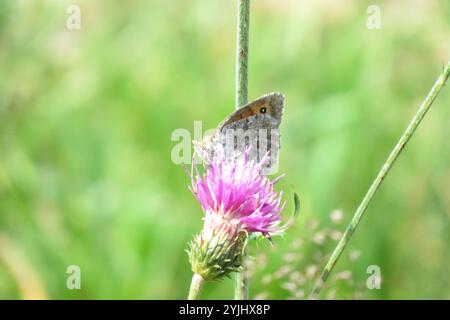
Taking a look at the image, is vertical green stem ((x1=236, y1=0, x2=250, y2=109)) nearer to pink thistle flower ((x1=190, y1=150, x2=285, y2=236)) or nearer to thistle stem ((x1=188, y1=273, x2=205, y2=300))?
pink thistle flower ((x1=190, y1=150, x2=285, y2=236))

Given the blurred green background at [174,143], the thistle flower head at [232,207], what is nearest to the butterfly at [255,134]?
the thistle flower head at [232,207]

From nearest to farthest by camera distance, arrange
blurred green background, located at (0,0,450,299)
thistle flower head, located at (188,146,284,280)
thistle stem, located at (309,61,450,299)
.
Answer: thistle stem, located at (309,61,450,299)
thistle flower head, located at (188,146,284,280)
blurred green background, located at (0,0,450,299)

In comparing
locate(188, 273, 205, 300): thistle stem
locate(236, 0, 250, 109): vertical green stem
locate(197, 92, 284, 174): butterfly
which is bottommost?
locate(188, 273, 205, 300): thistle stem

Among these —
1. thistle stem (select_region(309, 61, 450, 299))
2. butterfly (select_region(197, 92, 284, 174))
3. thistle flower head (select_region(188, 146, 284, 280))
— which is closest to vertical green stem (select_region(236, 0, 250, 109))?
butterfly (select_region(197, 92, 284, 174))

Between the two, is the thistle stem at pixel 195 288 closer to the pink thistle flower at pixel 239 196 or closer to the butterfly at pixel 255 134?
the pink thistle flower at pixel 239 196
